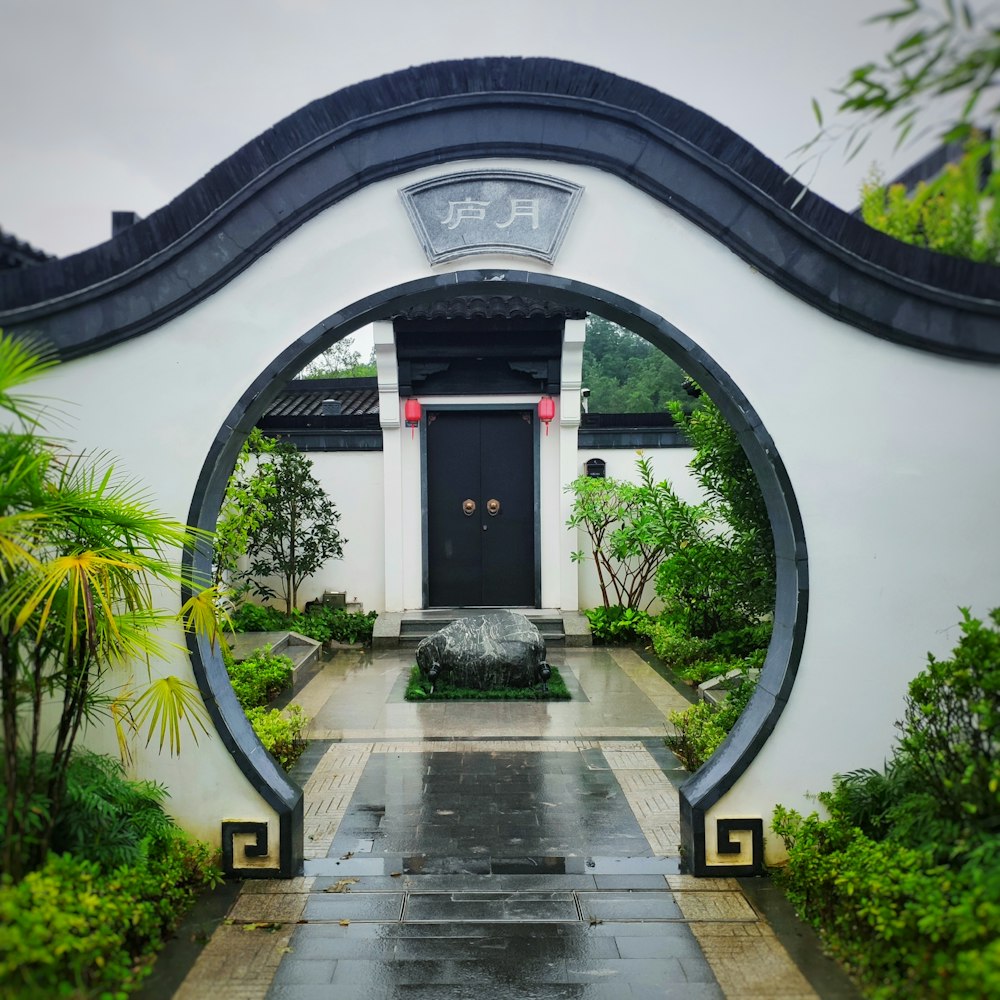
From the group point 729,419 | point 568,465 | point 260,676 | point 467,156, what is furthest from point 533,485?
point 467,156

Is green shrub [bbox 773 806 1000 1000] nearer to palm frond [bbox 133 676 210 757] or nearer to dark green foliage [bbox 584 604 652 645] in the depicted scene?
palm frond [bbox 133 676 210 757]

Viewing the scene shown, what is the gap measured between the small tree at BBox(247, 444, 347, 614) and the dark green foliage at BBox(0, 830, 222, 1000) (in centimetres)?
731

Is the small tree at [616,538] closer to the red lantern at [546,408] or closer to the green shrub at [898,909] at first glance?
the red lantern at [546,408]

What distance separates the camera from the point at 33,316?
159 inches

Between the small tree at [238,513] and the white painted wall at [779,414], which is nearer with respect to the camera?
the white painted wall at [779,414]

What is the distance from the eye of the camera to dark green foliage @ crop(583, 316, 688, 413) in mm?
21188

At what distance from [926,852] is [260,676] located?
613cm

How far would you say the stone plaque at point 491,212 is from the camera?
4137 mm

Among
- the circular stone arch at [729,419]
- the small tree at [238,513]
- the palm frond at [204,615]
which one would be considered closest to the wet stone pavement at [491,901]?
the circular stone arch at [729,419]

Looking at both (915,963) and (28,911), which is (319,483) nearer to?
(28,911)

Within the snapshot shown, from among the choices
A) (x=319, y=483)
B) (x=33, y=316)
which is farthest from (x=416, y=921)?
(x=319, y=483)

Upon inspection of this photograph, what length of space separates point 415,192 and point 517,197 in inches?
19.6

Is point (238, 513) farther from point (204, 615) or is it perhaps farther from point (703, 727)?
point (703, 727)

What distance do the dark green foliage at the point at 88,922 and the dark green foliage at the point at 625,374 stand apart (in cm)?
1670
